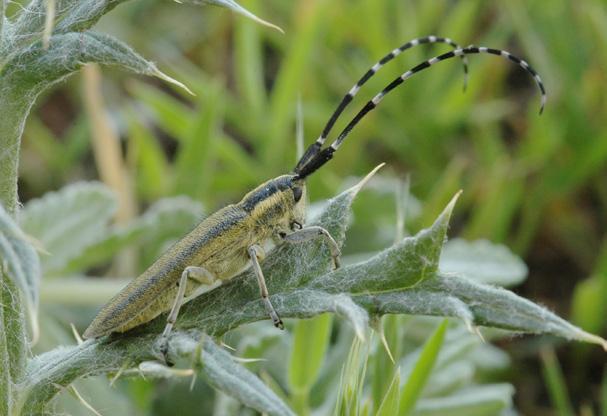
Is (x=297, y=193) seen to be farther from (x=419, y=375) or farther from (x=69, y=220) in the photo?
(x=69, y=220)

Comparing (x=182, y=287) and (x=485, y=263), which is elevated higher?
(x=485, y=263)

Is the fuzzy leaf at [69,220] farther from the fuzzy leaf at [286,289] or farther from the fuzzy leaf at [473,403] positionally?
the fuzzy leaf at [473,403]

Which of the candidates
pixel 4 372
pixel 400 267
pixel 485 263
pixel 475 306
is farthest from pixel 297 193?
pixel 485 263

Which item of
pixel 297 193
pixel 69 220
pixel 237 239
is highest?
pixel 297 193

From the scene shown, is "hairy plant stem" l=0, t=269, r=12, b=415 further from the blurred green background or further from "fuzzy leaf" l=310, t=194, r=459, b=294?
the blurred green background

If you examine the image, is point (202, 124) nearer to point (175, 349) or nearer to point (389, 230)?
point (389, 230)

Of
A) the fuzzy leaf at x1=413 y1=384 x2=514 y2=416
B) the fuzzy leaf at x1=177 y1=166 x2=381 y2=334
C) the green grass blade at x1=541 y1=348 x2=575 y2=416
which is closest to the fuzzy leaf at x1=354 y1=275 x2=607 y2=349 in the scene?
the fuzzy leaf at x1=177 y1=166 x2=381 y2=334

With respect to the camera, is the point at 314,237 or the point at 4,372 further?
the point at 314,237
